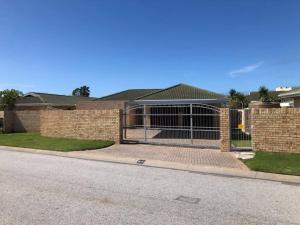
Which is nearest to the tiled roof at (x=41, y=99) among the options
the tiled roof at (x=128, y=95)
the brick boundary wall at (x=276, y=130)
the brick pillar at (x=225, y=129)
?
the tiled roof at (x=128, y=95)

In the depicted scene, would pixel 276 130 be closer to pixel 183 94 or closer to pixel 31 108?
pixel 183 94

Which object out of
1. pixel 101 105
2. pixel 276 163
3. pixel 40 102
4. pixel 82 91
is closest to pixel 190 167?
pixel 276 163

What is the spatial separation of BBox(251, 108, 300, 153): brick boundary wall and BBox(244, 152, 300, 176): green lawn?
0.45 meters

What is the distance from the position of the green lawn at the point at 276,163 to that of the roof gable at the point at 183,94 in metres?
11.3

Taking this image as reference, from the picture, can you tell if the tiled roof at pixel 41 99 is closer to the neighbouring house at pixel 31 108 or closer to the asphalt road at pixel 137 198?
the neighbouring house at pixel 31 108

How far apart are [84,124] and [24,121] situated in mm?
11506

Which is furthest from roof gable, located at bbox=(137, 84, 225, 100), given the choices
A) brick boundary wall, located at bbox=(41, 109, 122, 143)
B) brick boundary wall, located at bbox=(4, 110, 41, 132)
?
brick boundary wall, located at bbox=(4, 110, 41, 132)

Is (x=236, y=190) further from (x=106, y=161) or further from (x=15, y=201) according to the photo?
(x=106, y=161)

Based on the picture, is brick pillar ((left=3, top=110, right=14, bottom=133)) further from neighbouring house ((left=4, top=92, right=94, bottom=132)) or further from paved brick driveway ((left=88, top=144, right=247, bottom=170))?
paved brick driveway ((left=88, top=144, right=247, bottom=170))

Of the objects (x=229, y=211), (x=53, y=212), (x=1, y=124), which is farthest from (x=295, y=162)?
(x=1, y=124)

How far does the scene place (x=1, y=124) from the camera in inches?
1075

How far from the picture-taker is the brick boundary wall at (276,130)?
11.8 metres

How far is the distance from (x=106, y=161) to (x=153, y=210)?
20.4ft

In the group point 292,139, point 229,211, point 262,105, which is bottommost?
point 229,211
